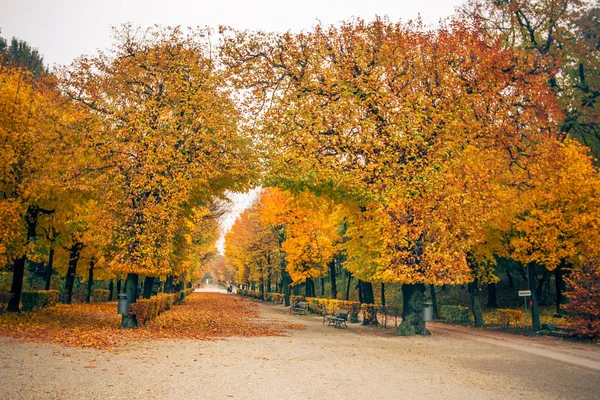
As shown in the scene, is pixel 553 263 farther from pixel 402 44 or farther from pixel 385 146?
pixel 402 44

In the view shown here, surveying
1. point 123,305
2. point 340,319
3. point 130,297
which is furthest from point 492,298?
point 123,305

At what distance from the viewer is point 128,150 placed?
18.5 metres

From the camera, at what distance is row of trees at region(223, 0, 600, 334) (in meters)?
19.0

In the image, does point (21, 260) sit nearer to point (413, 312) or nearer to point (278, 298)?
point (413, 312)

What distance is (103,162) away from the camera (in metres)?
18.7

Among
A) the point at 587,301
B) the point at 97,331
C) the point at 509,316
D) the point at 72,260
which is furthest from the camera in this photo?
the point at 72,260

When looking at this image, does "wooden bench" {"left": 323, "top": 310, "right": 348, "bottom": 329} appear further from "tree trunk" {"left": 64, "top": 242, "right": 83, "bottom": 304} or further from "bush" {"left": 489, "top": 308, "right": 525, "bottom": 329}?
"tree trunk" {"left": 64, "top": 242, "right": 83, "bottom": 304}

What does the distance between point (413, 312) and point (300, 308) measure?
13114 millimetres

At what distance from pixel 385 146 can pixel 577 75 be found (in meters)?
19.1

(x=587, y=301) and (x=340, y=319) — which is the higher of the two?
(x=587, y=301)

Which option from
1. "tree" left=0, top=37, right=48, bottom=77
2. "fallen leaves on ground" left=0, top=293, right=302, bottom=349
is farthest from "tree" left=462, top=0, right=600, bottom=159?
"tree" left=0, top=37, right=48, bottom=77

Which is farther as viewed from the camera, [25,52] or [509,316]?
[25,52]

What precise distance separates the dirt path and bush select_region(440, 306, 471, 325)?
1216cm

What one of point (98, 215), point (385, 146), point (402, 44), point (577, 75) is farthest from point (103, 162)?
point (577, 75)
